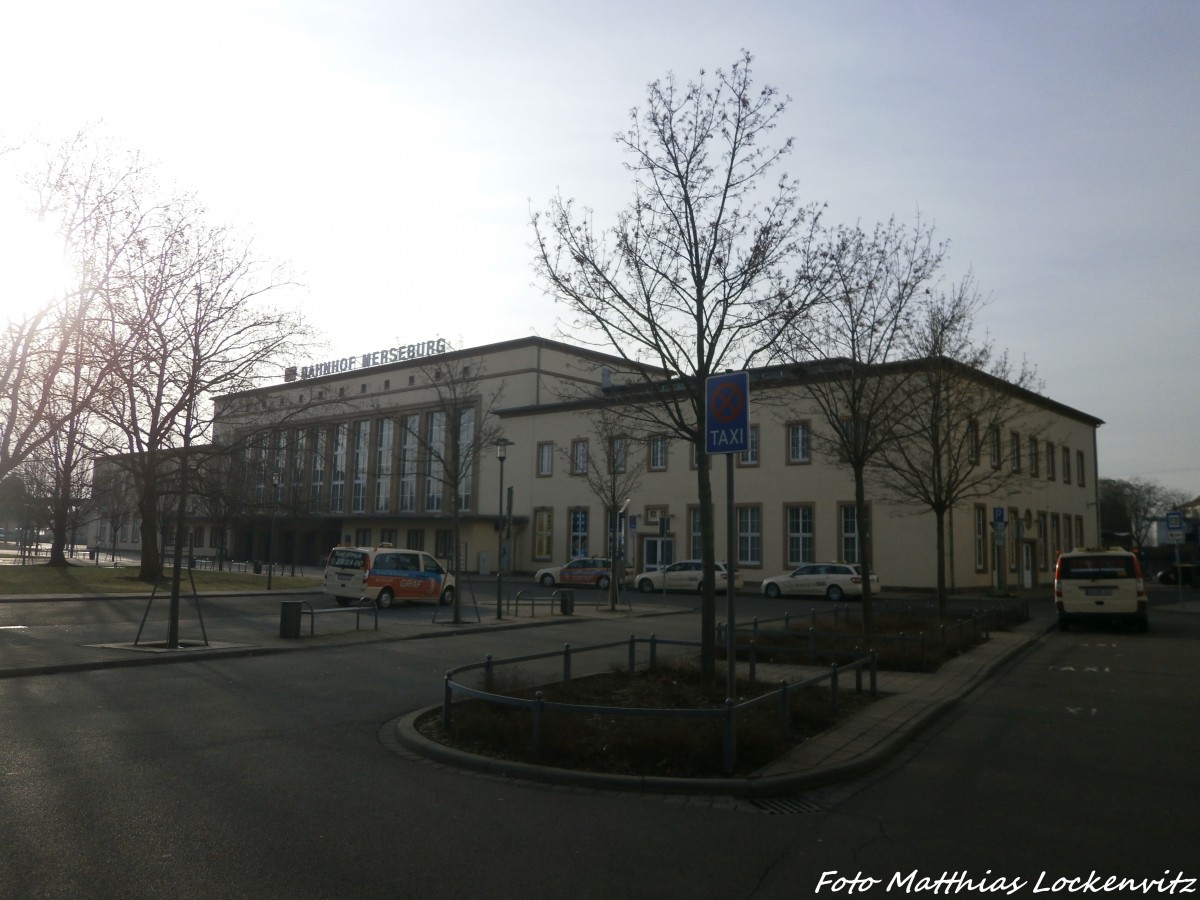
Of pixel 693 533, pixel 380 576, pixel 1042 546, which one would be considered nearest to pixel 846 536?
pixel 693 533

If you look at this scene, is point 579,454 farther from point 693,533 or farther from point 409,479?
point 409,479

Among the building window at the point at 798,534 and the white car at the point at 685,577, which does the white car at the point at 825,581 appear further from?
the building window at the point at 798,534

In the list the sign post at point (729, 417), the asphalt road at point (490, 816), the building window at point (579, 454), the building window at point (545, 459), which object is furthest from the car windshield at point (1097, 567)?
the building window at point (545, 459)

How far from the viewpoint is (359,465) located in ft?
229

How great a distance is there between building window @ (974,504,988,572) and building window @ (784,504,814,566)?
7229 millimetres

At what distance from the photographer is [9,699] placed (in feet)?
35.0

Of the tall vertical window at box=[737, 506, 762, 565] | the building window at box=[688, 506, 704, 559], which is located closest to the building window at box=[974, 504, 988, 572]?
the tall vertical window at box=[737, 506, 762, 565]

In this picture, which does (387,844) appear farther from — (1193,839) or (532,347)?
(532,347)

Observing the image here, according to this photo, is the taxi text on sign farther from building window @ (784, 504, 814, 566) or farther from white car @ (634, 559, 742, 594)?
building window @ (784, 504, 814, 566)

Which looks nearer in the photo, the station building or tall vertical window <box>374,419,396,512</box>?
the station building

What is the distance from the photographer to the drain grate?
259 inches

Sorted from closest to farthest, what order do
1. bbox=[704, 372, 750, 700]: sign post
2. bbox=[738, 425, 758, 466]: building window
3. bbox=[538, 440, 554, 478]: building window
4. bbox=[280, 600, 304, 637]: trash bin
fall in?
bbox=[704, 372, 750, 700]: sign post, bbox=[280, 600, 304, 637]: trash bin, bbox=[738, 425, 758, 466]: building window, bbox=[538, 440, 554, 478]: building window

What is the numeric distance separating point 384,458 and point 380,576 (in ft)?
140

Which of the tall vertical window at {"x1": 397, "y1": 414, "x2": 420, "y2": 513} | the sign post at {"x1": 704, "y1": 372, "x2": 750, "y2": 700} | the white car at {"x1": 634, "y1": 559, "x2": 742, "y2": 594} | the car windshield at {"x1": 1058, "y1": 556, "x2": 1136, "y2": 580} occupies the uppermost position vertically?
the tall vertical window at {"x1": 397, "y1": 414, "x2": 420, "y2": 513}
